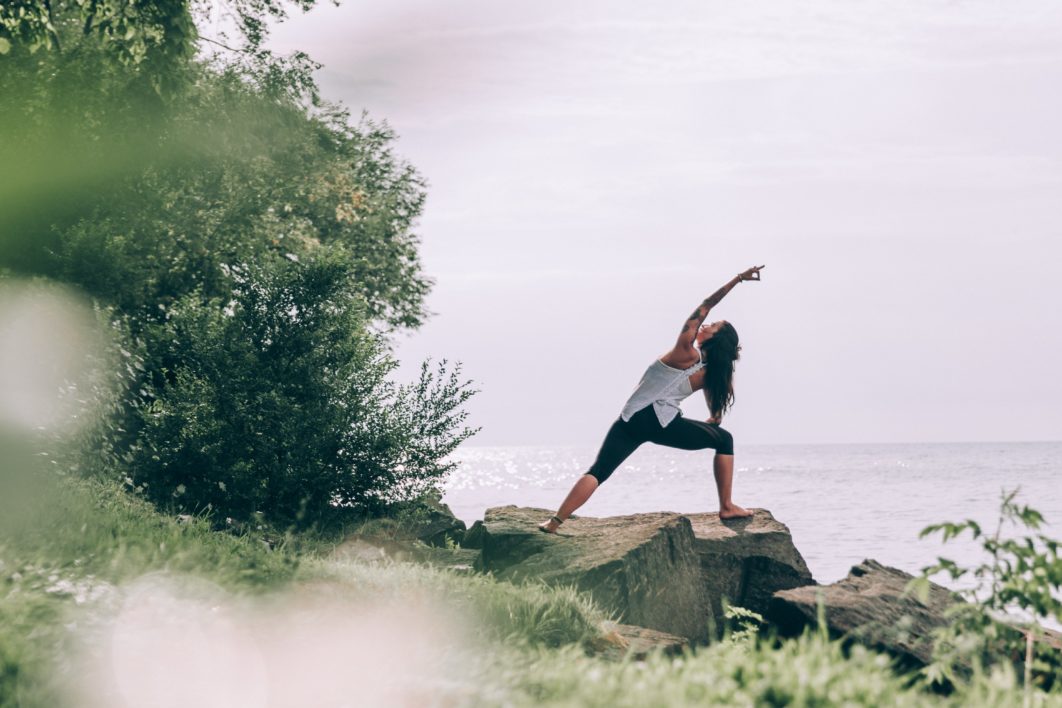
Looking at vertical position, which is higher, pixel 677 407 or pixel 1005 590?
pixel 677 407

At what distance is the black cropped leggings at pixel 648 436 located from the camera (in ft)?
37.7

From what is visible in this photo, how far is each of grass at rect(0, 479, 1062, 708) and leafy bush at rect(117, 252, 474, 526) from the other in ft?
8.75

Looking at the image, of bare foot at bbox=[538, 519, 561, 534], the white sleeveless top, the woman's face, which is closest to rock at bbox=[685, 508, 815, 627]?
the white sleeveless top

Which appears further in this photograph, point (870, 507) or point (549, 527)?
point (870, 507)

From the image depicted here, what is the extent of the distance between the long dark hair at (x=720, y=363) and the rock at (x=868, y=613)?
272 centimetres

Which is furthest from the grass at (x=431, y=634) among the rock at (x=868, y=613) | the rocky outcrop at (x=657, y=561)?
the rocky outcrop at (x=657, y=561)

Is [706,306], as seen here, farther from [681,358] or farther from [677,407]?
[677,407]

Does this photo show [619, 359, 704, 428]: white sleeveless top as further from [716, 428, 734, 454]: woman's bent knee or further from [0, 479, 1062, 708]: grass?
Result: [0, 479, 1062, 708]: grass

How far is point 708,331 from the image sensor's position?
38.1 ft

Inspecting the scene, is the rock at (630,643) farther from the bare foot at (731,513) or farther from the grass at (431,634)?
the bare foot at (731,513)

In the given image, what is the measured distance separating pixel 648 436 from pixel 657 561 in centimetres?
185

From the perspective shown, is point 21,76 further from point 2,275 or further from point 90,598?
point 90,598

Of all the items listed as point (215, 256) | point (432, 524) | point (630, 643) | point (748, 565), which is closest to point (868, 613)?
point (630, 643)

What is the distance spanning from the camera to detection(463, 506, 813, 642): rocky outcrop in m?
9.70
